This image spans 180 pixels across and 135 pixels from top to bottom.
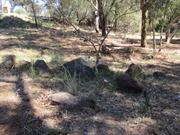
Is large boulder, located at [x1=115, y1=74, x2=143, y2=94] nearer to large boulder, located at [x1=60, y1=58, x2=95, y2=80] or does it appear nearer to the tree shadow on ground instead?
large boulder, located at [x1=60, y1=58, x2=95, y2=80]

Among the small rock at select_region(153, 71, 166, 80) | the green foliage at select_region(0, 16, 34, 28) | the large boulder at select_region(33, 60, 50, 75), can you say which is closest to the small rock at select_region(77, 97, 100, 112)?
the large boulder at select_region(33, 60, 50, 75)

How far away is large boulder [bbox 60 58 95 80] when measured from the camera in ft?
20.9

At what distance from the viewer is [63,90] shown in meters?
5.48

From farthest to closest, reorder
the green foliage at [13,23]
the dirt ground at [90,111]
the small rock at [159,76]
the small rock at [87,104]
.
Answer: the green foliage at [13,23] < the small rock at [159,76] < the small rock at [87,104] < the dirt ground at [90,111]

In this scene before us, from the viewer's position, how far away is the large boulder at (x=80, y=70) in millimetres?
6380

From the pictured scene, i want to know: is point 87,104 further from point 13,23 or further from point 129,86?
point 13,23

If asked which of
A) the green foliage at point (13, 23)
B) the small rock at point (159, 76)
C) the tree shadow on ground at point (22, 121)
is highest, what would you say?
the green foliage at point (13, 23)

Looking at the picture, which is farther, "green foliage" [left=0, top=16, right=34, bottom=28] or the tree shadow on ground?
"green foliage" [left=0, top=16, right=34, bottom=28]

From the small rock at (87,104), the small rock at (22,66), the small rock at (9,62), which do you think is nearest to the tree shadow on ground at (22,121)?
the small rock at (87,104)

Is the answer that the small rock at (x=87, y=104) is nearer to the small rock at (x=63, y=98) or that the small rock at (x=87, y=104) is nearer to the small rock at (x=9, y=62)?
the small rock at (x=63, y=98)

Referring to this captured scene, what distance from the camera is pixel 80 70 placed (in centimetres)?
644

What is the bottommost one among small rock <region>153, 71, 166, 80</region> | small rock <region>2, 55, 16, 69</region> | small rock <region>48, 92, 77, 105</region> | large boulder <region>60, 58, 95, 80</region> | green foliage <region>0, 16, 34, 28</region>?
small rock <region>153, 71, 166, 80</region>

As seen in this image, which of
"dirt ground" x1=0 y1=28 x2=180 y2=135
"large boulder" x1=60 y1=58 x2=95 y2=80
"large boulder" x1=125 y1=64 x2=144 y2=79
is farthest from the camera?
"large boulder" x1=125 y1=64 x2=144 y2=79

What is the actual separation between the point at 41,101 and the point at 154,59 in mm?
5362
